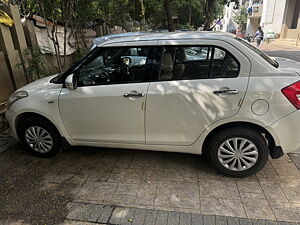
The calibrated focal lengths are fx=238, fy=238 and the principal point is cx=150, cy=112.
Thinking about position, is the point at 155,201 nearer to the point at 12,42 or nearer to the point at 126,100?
the point at 126,100

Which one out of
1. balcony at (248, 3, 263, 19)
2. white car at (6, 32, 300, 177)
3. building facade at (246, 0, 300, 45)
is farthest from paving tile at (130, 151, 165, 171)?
balcony at (248, 3, 263, 19)

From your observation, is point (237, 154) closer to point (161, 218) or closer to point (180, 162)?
point (180, 162)

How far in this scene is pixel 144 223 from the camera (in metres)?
2.34

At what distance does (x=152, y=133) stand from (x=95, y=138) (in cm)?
82

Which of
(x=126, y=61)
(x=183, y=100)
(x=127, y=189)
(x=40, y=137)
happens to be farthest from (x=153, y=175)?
(x=40, y=137)

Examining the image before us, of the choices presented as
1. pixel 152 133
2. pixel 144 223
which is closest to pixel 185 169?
pixel 152 133

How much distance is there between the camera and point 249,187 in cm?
279

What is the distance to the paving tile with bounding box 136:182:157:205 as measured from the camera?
2630 millimetres

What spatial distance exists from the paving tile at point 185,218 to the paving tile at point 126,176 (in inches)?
29.6

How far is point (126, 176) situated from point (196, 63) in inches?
65.9

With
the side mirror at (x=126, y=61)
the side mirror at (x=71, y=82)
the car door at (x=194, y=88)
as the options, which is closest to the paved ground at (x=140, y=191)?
the car door at (x=194, y=88)

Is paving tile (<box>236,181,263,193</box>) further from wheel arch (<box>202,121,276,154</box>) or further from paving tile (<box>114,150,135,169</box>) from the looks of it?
paving tile (<box>114,150,135,169</box>)

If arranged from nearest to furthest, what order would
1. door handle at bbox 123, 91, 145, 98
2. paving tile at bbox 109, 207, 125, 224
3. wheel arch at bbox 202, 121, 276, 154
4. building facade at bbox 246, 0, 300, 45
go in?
paving tile at bbox 109, 207, 125, 224 → wheel arch at bbox 202, 121, 276, 154 → door handle at bbox 123, 91, 145, 98 → building facade at bbox 246, 0, 300, 45

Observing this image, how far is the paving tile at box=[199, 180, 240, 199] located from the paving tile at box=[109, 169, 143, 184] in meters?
0.79
